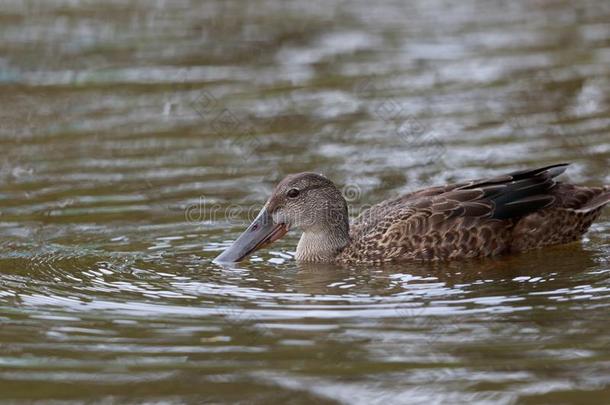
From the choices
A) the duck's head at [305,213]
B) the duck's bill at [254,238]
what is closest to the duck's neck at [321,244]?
the duck's head at [305,213]

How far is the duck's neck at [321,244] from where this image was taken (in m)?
10.6


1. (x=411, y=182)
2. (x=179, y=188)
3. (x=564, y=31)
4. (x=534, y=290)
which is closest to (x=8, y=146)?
(x=179, y=188)

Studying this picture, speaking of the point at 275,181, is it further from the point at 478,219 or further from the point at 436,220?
the point at 478,219

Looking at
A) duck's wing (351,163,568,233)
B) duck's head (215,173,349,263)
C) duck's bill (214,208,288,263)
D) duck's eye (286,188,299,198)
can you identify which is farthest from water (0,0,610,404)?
duck's eye (286,188,299,198)

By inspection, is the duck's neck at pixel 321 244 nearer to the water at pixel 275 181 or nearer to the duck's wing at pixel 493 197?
the water at pixel 275 181

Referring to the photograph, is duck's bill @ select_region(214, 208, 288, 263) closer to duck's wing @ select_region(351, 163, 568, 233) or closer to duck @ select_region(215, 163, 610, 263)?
duck @ select_region(215, 163, 610, 263)

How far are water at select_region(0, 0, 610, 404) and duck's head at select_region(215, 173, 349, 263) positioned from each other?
333 mm

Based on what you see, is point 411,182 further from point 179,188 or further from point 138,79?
point 138,79

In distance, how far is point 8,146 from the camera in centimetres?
1408

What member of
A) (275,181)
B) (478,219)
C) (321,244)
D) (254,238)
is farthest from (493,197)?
(275,181)

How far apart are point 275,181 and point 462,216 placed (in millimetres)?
2749

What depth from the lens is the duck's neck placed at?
10625 millimetres

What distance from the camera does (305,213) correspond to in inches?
420

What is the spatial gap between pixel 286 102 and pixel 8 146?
3430mm
